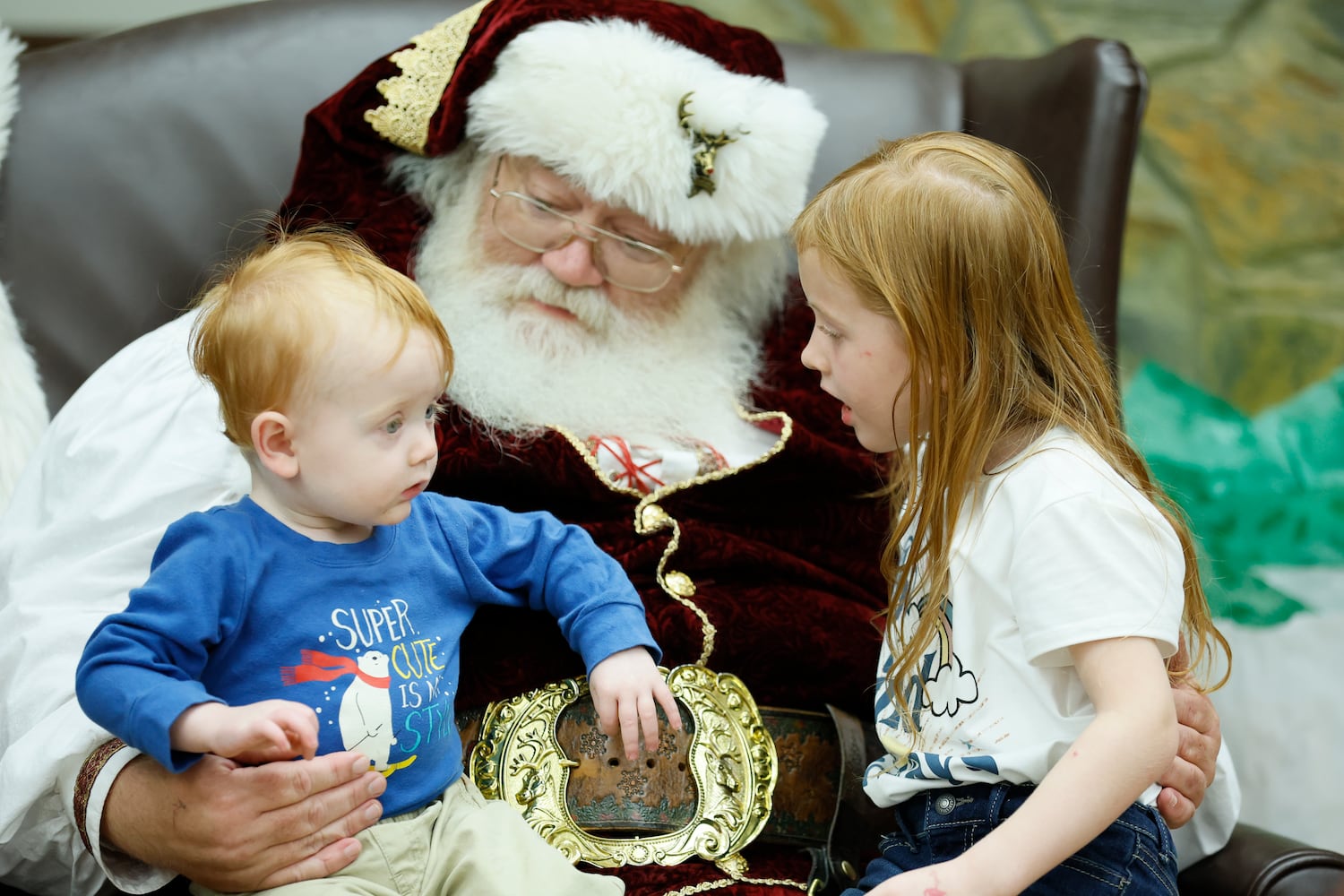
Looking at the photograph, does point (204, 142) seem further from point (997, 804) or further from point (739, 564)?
point (997, 804)

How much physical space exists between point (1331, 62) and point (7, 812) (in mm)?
3511

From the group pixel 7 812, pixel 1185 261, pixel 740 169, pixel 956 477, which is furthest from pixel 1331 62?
pixel 7 812

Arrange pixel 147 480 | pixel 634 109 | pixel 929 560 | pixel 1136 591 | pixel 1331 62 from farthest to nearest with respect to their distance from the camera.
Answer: pixel 1331 62, pixel 634 109, pixel 147 480, pixel 929 560, pixel 1136 591

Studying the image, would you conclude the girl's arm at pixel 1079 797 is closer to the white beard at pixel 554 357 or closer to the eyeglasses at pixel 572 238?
the white beard at pixel 554 357

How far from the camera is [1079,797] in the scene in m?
1.26

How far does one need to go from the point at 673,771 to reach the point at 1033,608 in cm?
65

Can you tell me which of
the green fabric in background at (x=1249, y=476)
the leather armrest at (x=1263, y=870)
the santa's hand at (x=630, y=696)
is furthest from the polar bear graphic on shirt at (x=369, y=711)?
the green fabric in background at (x=1249, y=476)

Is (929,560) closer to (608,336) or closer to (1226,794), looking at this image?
(1226,794)

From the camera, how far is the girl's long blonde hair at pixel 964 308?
1.41 meters

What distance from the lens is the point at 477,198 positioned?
7.24 ft

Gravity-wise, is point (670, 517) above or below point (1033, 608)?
below

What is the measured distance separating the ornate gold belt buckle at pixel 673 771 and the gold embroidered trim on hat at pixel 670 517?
0.25 ft

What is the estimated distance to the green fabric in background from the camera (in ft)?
10.4

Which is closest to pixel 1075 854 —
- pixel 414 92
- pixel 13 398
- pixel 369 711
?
pixel 369 711
